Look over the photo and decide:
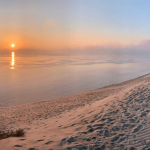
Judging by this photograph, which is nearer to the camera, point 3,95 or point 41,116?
point 41,116

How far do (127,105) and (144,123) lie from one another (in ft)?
6.64

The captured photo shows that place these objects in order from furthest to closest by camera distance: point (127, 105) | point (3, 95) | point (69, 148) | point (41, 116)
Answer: point (3, 95) < point (41, 116) < point (127, 105) < point (69, 148)

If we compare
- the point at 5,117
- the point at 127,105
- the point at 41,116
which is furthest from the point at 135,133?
the point at 5,117

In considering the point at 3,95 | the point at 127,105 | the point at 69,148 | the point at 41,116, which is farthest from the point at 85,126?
the point at 3,95

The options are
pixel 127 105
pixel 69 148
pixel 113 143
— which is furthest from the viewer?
pixel 127 105

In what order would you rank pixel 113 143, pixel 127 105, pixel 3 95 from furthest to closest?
pixel 3 95 < pixel 127 105 < pixel 113 143

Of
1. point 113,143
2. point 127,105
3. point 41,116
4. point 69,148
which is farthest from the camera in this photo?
point 41,116

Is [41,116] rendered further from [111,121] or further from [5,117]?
[111,121]

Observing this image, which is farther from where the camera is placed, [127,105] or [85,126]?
[127,105]

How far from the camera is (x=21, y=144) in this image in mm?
Answer: 4254

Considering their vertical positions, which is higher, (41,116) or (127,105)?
(127,105)

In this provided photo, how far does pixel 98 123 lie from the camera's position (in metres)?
5.63

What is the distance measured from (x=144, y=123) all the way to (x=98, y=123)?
5.49 ft

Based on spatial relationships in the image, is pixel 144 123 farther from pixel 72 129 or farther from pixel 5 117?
pixel 5 117
